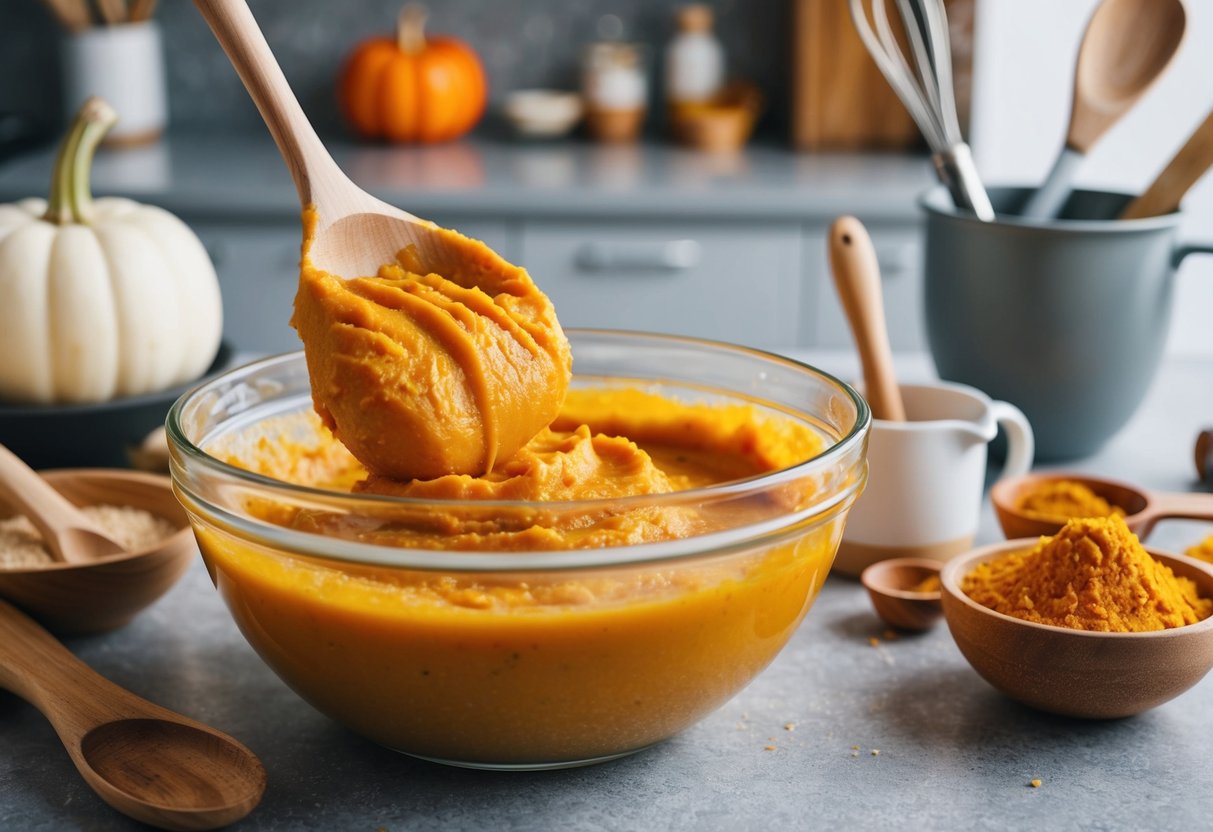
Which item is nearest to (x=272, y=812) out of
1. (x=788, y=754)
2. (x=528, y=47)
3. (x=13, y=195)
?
(x=788, y=754)

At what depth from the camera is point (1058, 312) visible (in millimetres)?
1440

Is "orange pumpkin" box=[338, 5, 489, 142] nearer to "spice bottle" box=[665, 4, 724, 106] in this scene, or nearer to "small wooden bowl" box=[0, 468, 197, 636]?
"spice bottle" box=[665, 4, 724, 106]

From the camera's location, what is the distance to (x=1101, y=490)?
4.00ft

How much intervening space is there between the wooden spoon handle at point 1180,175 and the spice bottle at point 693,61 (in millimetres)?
2095

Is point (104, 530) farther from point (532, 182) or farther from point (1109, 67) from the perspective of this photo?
point (532, 182)

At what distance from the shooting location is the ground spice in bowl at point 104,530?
3.57ft

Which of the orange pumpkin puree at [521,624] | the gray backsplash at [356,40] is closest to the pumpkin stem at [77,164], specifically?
the orange pumpkin puree at [521,624]

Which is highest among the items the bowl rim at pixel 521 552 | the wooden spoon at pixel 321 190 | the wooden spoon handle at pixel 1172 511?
the wooden spoon at pixel 321 190

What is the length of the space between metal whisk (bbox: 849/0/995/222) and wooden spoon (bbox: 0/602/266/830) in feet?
3.30

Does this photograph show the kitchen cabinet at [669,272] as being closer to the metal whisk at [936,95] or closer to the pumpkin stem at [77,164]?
the metal whisk at [936,95]

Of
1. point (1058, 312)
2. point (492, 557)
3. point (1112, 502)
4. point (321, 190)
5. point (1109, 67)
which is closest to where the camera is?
point (492, 557)

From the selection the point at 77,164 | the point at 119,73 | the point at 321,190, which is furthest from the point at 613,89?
the point at 321,190

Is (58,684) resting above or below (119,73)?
below

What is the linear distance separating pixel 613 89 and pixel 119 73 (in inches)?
46.5
